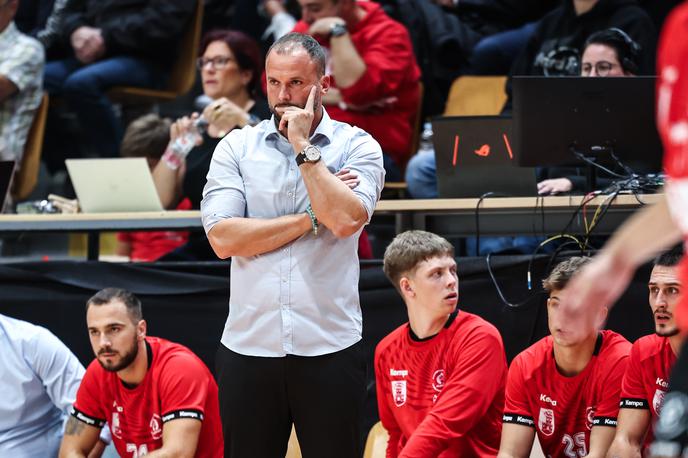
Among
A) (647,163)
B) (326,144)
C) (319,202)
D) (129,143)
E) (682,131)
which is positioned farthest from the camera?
(129,143)

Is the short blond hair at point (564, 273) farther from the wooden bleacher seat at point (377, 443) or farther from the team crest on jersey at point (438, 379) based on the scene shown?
the wooden bleacher seat at point (377, 443)

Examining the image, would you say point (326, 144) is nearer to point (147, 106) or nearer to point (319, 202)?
point (319, 202)

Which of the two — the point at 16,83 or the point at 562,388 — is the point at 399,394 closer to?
the point at 562,388

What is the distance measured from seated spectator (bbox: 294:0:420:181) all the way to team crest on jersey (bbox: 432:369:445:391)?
2.05 meters

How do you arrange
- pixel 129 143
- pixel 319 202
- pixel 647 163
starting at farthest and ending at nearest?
1. pixel 129 143
2. pixel 647 163
3. pixel 319 202

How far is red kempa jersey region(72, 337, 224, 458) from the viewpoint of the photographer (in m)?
4.32

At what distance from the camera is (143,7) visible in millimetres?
7168

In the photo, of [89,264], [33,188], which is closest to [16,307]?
[89,264]

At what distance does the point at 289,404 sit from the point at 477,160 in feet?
5.78

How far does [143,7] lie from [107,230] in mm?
2503

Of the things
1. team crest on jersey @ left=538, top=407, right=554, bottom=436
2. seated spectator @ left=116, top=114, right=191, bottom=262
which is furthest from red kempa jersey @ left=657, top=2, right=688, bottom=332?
seated spectator @ left=116, top=114, right=191, bottom=262

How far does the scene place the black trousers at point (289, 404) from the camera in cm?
324

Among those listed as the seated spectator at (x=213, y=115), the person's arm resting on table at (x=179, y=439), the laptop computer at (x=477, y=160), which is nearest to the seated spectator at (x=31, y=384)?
the person's arm resting on table at (x=179, y=439)

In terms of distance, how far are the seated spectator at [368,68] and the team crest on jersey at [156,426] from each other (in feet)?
6.97
